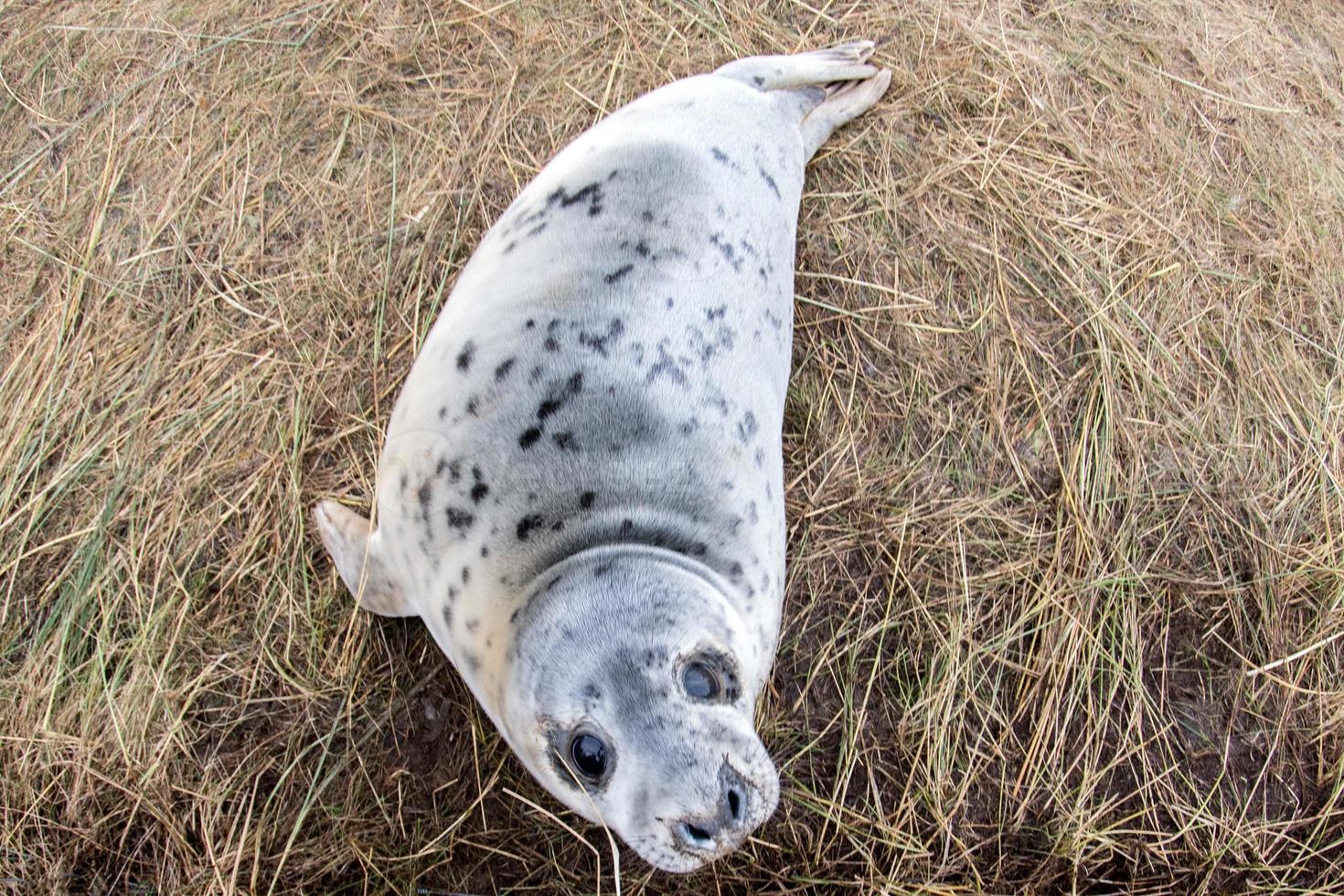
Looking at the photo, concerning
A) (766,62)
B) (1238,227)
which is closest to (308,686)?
(766,62)

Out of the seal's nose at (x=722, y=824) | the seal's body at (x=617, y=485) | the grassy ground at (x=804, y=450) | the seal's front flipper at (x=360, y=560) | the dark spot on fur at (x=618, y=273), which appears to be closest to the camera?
the seal's nose at (x=722, y=824)

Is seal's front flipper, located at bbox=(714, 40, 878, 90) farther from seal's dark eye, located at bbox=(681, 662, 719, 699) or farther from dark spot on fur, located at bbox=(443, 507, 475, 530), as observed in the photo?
seal's dark eye, located at bbox=(681, 662, 719, 699)

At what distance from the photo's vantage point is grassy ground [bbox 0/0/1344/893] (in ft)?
7.79

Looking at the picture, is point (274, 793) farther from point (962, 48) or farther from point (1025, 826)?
point (962, 48)

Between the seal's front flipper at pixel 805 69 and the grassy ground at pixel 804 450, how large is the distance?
18 centimetres

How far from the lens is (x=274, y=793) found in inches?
92.0

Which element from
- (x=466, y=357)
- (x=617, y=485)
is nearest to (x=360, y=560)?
(x=466, y=357)

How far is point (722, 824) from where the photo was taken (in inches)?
53.9

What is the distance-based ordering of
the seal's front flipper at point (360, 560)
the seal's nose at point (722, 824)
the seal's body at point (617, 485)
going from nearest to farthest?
→ the seal's nose at point (722, 824) < the seal's body at point (617, 485) < the seal's front flipper at point (360, 560)

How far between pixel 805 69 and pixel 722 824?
2586 millimetres

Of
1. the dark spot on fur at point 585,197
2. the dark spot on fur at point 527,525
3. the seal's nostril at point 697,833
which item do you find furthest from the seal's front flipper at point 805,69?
the seal's nostril at point 697,833

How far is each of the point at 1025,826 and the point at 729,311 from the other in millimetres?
1855

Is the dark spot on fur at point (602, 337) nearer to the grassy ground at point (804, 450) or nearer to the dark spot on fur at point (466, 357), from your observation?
the dark spot on fur at point (466, 357)

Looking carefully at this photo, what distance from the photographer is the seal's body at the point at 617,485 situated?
4.88 ft
